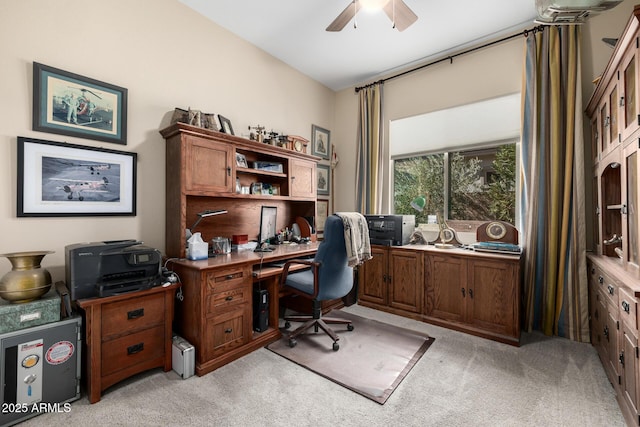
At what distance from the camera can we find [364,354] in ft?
7.52

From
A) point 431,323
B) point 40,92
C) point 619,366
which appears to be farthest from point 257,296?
point 619,366

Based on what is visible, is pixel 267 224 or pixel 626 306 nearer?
pixel 626 306

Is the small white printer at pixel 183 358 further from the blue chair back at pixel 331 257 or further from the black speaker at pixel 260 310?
the blue chair back at pixel 331 257

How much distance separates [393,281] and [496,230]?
1222 millimetres

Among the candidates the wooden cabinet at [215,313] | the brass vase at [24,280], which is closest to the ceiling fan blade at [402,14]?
the wooden cabinet at [215,313]

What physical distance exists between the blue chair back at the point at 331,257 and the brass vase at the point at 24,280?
1797mm

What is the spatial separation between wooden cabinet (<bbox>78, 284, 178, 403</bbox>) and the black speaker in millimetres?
711

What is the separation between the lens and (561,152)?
261cm

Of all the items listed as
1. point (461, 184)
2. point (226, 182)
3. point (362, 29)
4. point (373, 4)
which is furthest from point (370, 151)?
point (226, 182)

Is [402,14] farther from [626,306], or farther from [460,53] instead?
[626,306]

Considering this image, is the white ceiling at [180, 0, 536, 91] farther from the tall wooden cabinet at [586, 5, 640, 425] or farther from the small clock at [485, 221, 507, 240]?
the small clock at [485, 221, 507, 240]

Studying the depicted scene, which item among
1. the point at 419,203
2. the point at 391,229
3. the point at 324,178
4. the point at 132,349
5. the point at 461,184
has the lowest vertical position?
the point at 132,349

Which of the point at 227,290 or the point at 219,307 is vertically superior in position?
the point at 227,290

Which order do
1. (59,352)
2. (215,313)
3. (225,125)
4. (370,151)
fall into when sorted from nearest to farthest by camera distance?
(59,352)
(215,313)
(225,125)
(370,151)
